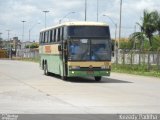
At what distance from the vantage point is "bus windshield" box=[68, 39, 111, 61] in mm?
29953

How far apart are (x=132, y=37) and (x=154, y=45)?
4.50 m

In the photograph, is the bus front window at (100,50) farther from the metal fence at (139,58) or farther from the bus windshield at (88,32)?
the metal fence at (139,58)

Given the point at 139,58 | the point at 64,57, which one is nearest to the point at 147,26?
the point at 139,58

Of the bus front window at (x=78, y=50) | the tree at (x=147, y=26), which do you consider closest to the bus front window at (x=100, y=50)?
the bus front window at (x=78, y=50)

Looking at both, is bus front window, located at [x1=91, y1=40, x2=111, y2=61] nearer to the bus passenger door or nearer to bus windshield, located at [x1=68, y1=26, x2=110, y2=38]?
bus windshield, located at [x1=68, y1=26, x2=110, y2=38]

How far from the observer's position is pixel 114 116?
1418cm

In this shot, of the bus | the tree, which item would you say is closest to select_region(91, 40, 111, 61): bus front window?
the bus

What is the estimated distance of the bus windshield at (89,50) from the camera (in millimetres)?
29953

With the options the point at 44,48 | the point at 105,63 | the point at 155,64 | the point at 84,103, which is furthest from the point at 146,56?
the point at 84,103

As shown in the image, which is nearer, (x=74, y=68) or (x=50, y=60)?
(x=74, y=68)

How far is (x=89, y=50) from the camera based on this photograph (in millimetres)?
29953

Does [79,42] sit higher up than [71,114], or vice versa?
[79,42]

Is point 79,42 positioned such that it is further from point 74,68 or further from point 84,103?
point 84,103

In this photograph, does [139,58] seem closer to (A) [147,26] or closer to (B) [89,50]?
(B) [89,50]
